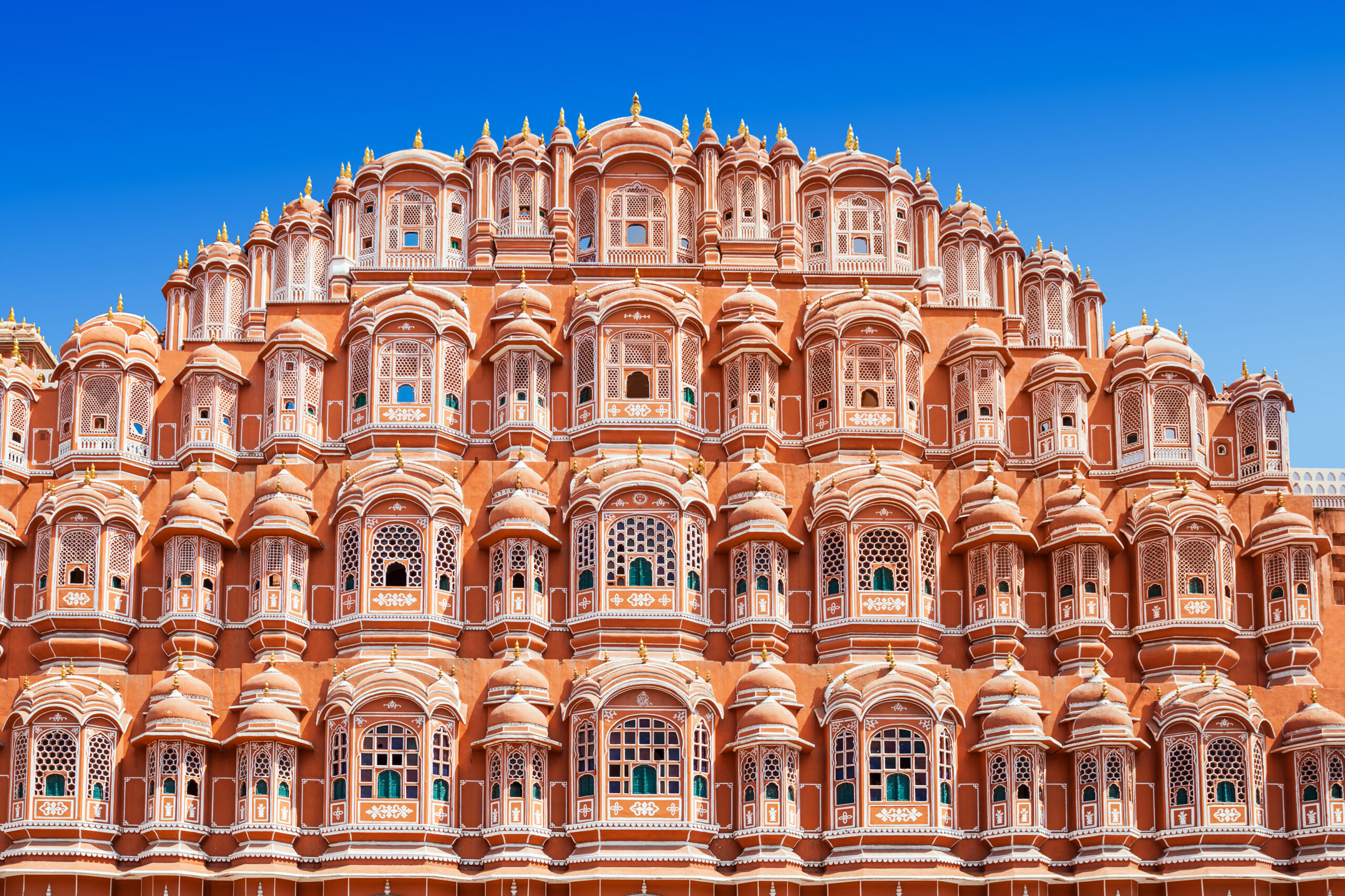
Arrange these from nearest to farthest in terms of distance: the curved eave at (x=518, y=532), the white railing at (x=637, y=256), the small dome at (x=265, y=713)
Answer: the small dome at (x=265, y=713), the curved eave at (x=518, y=532), the white railing at (x=637, y=256)

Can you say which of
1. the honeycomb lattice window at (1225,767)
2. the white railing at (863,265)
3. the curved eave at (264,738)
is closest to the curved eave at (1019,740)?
the honeycomb lattice window at (1225,767)

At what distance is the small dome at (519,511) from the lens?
196ft

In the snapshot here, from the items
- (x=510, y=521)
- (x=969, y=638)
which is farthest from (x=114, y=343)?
(x=969, y=638)

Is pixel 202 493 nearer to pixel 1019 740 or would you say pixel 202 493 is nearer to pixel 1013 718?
pixel 1013 718

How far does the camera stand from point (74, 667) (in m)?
59.8

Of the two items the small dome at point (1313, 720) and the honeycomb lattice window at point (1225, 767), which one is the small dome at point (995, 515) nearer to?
the honeycomb lattice window at point (1225, 767)

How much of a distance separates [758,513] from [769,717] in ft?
21.9

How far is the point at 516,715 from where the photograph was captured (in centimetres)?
5609

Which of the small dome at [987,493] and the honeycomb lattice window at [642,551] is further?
the small dome at [987,493]

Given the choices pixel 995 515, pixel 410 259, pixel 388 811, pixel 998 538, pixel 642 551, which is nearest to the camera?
pixel 388 811

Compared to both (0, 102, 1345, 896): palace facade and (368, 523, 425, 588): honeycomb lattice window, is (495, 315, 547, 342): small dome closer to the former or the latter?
(0, 102, 1345, 896): palace facade

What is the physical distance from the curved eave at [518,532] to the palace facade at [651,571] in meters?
0.10

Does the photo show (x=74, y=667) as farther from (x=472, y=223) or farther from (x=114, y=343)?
(x=472, y=223)

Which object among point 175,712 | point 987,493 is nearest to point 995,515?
point 987,493
